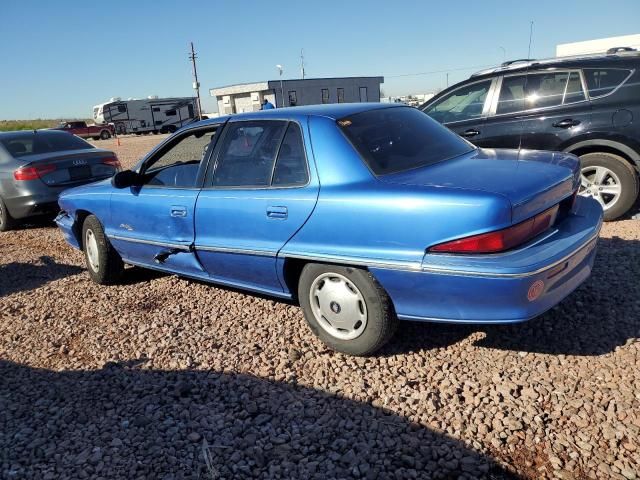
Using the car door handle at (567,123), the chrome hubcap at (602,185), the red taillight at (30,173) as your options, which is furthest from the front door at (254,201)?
the red taillight at (30,173)

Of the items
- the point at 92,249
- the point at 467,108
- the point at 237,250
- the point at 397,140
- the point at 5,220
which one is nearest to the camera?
the point at 397,140

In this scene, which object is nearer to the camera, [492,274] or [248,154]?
[492,274]

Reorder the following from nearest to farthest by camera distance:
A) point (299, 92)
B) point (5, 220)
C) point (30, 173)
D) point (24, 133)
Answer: point (30, 173)
point (5, 220)
point (24, 133)
point (299, 92)

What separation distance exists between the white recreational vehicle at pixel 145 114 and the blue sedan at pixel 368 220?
4474cm

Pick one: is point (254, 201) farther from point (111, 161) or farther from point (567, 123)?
point (111, 161)

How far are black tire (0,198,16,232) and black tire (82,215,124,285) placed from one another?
358 centimetres

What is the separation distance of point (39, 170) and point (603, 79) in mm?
7423

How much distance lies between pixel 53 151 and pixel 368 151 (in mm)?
6635

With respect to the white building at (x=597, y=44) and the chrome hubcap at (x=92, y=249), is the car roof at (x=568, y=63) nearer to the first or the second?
the chrome hubcap at (x=92, y=249)

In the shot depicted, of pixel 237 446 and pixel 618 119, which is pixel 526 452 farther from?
pixel 618 119

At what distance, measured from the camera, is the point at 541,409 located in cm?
267

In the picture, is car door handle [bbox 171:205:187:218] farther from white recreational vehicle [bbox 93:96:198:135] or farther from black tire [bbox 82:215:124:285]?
white recreational vehicle [bbox 93:96:198:135]

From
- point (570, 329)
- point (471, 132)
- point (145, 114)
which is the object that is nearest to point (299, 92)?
point (145, 114)

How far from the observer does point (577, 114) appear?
5.63m
